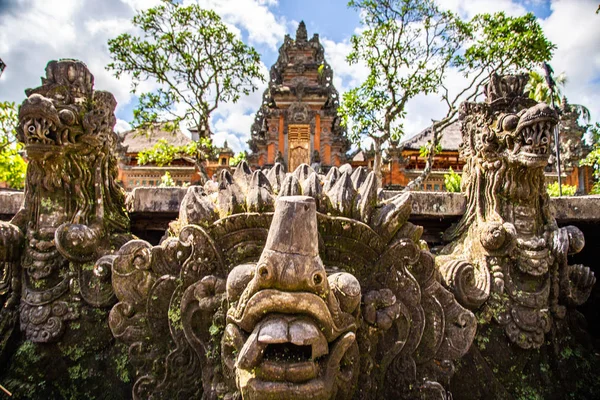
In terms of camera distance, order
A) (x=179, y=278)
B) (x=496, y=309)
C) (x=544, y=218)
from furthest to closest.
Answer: (x=544, y=218)
(x=496, y=309)
(x=179, y=278)

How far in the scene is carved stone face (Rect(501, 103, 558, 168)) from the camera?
224 cm

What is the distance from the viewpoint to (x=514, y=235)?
2.33 m

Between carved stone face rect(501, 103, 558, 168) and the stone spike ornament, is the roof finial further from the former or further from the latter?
the stone spike ornament

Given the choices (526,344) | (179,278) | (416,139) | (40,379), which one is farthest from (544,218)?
(416,139)

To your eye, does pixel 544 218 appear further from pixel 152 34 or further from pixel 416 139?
pixel 416 139

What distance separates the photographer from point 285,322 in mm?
1494

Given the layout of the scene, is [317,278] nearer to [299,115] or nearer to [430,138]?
[299,115]

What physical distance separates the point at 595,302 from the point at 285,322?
2543 millimetres

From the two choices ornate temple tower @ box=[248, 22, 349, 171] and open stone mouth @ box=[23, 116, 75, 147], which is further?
ornate temple tower @ box=[248, 22, 349, 171]

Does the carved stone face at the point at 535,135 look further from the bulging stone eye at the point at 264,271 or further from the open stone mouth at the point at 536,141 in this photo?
the bulging stone eye at the point at 264,271

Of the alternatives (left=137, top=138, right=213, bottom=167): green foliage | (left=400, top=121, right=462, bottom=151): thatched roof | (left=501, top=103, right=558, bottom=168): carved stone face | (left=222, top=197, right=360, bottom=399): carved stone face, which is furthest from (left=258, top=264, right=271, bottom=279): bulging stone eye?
(left=400, top=121, right=462, bottom=151): thatched roof

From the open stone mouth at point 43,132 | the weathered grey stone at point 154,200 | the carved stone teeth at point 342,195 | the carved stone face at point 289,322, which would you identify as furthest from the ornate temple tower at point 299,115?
the carved stone face at point 289,322

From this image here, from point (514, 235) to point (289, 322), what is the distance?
1.57 metres

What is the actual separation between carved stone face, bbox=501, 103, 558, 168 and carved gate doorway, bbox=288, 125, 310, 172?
15.2m
